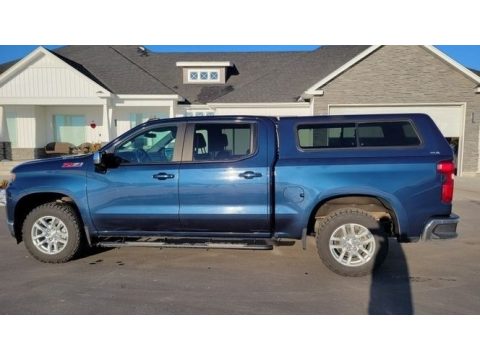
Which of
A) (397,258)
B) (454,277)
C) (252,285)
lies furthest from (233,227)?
(454,277)

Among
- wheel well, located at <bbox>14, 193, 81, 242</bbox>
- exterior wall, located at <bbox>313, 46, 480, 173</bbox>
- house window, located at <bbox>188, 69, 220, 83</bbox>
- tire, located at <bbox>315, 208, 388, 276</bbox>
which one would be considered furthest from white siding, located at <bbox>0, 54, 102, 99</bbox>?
tire, located at <bbox>315, 208, 388, 276</bbox>

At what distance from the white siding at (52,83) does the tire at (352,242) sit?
15495 mm

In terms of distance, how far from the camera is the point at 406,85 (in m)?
13.8

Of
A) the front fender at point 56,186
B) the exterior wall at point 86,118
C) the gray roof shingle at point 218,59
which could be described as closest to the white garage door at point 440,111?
the gray roof shingle at point 218,59

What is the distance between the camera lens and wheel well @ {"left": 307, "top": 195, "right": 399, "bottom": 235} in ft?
14.3

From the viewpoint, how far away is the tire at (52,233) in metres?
4.71

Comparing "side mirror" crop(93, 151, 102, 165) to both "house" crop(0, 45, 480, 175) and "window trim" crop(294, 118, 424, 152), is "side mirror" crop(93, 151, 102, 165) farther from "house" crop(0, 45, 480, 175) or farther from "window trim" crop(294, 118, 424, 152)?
"house" crop(0, 45, 480, 175)

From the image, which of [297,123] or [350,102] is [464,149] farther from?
[297,123]

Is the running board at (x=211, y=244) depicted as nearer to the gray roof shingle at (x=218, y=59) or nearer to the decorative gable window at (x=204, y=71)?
the gray roof shingle at (x=218, y=59)

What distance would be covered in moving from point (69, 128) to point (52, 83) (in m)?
3.18

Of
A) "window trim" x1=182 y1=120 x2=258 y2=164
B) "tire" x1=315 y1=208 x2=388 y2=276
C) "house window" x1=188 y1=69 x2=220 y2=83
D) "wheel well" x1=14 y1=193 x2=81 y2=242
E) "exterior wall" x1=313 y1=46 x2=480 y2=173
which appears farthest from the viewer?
"house window" x1=188 y1=69 x2=220 y2=83

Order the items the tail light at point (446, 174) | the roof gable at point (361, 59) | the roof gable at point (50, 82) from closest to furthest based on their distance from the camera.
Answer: the tail light at point (446, 174) < the roof gable at point (361, 59) < the roof gable at point (50, 82)

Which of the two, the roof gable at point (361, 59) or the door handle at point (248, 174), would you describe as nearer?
the door handle at point (248, 174)

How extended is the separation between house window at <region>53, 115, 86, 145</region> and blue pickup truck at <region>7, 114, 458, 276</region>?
16.1 meters
